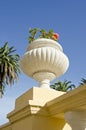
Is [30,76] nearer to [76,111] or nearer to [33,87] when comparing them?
[33,87]

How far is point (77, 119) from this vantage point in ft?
14.8

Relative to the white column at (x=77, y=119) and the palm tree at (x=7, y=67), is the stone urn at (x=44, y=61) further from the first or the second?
the palm tree at (x=7, y=67)

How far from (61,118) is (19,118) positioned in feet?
2.49

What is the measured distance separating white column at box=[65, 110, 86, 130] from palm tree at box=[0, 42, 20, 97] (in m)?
22.2

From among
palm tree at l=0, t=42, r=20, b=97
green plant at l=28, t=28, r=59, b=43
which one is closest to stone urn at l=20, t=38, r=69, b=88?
green plant at l=28, t=28, r=59, b=43

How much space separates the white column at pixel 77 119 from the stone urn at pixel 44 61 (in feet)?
3.52

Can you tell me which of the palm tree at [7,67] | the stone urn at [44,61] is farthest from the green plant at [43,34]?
the palm tree at [7,67]

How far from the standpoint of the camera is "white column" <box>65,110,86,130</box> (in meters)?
4.51

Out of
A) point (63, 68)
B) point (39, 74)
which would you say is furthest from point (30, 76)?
point (63, 68)

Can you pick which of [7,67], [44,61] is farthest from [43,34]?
[7,67]

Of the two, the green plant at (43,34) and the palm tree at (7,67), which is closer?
the green plant at (43,34)

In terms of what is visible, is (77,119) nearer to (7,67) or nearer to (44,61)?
(44,61)

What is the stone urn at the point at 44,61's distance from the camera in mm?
5234

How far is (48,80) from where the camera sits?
18.3 ft
